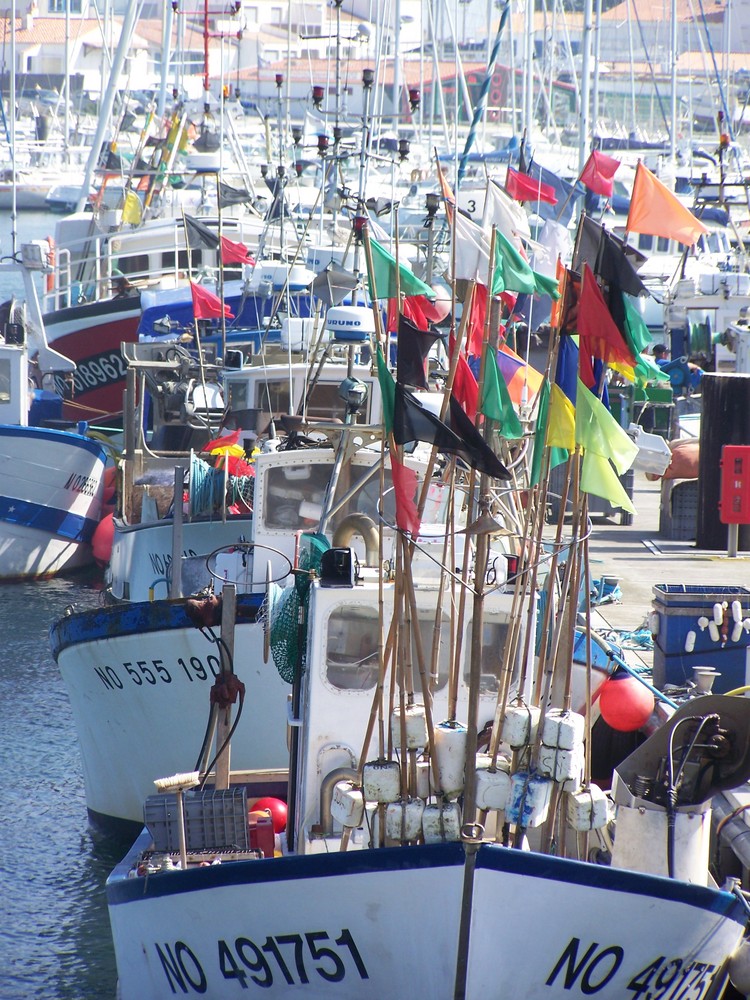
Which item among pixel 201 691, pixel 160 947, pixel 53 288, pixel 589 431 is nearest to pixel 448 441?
pixel 589 431

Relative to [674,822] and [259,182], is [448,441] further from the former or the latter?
[259,182]

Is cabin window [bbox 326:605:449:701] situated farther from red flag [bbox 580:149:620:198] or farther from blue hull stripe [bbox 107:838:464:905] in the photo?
red flag [bbox 580:149:620:198]

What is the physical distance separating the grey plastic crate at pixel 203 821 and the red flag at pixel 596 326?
323 cm

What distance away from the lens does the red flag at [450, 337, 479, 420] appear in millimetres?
7258

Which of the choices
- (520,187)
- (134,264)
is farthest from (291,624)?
(134,264)

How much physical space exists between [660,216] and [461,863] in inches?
178

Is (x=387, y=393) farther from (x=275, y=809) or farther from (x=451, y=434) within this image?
(x=275, y=809)

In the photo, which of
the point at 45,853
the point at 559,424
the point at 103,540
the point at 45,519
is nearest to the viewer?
the point at 559,424

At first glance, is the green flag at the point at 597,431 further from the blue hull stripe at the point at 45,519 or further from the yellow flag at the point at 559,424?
the blue hull stripe at the point at 45,519

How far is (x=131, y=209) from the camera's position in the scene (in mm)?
28344

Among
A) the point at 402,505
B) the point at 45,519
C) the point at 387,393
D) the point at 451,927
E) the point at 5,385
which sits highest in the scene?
the point at 387,393

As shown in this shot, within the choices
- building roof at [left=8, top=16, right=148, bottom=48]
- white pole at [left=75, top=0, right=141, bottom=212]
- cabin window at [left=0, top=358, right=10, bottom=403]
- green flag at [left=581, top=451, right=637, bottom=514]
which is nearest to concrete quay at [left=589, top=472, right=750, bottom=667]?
green flag at [left=581, top=451, right=637, bottom=514]

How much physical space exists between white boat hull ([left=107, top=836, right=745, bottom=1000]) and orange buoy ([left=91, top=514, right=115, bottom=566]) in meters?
13.0

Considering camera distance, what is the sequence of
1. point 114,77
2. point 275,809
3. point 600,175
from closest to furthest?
1. point 275,809
2. point 600,175
3. point 114,77
